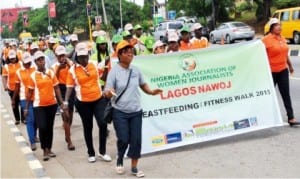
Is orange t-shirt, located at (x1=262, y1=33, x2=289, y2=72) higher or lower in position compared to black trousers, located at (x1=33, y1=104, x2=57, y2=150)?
higher

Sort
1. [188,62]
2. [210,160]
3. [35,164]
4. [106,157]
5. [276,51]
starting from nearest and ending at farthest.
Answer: [210,160]
[106,157]
[35,164]
[188,62]
[276,51]

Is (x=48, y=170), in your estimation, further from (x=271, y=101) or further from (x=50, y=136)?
(x=271, y=101)

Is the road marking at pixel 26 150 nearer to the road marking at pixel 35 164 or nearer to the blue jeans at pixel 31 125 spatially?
the blue jeans at pixel 31 125

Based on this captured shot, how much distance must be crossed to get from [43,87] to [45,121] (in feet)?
1.64

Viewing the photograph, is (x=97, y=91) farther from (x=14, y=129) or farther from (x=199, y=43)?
(x=14, y=129)

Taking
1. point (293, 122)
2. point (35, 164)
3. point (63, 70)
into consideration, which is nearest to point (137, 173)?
point (35, 164)

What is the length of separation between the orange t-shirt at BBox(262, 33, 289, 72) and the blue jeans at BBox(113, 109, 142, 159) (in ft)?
9.57

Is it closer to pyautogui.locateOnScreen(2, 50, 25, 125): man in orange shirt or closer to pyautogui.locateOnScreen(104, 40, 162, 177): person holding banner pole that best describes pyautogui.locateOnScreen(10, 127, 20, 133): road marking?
pyautogui.locateOnScreen(2, 50, 25, 125): man in orange shirt

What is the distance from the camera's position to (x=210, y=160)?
670 centimetres

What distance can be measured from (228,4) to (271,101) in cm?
3987

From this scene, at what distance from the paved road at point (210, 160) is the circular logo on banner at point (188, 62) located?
44.4 inches

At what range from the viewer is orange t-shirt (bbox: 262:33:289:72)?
808cm

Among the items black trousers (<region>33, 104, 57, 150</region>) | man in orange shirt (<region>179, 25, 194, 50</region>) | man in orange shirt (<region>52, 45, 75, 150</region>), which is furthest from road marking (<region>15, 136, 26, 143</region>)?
man in orange shirt (<region>179, 25, 194, 50</region>)

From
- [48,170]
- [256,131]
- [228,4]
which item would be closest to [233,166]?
[256,131]
